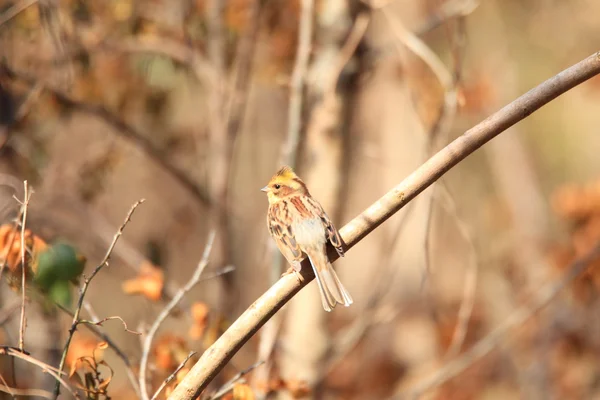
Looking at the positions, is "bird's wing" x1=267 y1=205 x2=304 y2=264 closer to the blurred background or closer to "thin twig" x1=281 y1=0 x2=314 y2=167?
the blurred background

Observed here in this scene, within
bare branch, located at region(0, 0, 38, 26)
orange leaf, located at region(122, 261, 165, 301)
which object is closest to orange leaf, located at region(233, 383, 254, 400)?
orange leaf, located at region(122, 261, 165, 301)

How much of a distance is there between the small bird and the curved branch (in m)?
0.32

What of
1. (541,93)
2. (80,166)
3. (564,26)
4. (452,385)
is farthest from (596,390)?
(541,93)

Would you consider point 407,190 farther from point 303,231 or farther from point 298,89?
point 298,89

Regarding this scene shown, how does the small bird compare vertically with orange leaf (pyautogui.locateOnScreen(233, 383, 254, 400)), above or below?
above

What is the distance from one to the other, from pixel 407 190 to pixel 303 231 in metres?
0.97

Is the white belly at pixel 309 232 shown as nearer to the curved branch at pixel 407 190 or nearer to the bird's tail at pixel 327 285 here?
the bird's tail at pixel 327 285

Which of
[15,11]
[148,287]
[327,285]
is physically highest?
[15,11]

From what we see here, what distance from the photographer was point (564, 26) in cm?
947

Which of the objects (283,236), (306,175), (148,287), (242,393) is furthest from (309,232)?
(306,175)

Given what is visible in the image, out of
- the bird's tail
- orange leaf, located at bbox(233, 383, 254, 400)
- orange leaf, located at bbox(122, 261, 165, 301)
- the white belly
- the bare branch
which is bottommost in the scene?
orange leaf, located at bbox(233, 383, 254, 400)

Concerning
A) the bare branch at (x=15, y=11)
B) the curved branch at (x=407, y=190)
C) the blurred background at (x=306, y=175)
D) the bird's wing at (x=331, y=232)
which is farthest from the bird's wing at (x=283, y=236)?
the bare branch at (x=15, y=11)

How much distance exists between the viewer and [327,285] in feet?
9.91

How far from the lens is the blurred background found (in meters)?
4.41
